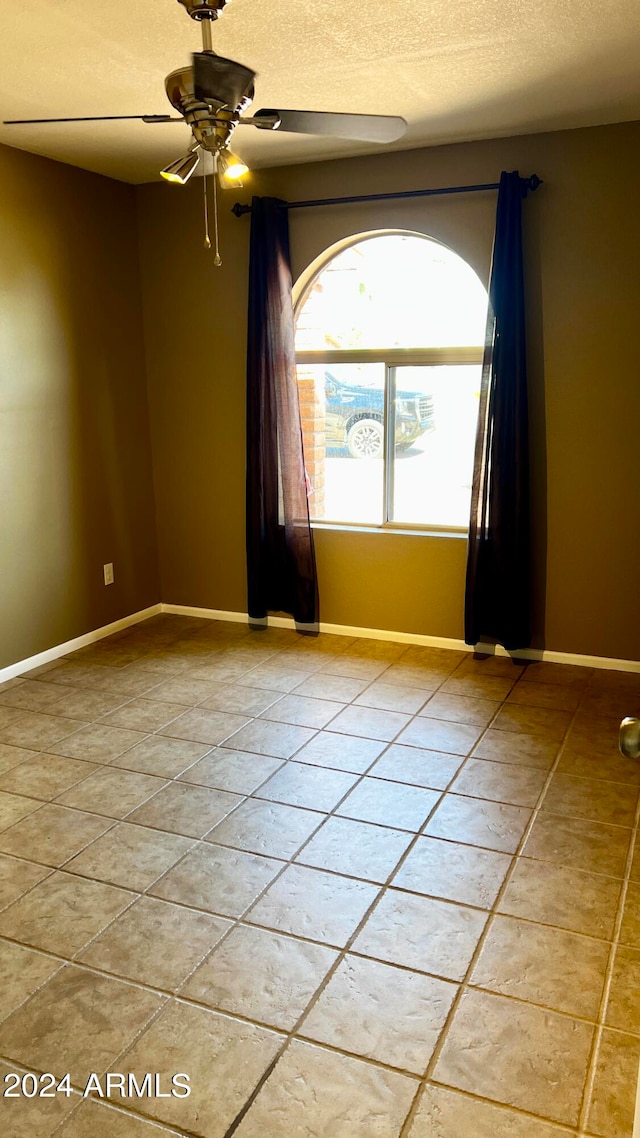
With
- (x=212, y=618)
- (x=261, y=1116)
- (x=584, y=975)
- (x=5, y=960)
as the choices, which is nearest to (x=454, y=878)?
(x=584, y=975)

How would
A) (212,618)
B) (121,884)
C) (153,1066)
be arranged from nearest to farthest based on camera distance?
(153,1066)
(121,884)
(212,618)

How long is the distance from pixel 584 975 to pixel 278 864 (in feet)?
2.94

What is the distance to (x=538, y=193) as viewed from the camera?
367 cm

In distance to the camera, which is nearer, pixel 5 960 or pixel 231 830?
pixel 5 960

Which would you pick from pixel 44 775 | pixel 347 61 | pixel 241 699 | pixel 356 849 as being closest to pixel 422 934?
pixel 356 849

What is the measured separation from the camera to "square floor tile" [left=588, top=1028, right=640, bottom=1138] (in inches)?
62.3

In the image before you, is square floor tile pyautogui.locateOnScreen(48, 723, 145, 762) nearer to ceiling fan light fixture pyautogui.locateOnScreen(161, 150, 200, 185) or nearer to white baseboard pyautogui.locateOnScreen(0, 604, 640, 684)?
white baseboard pyautogui.locateOnScreen(0, 604, 640, 684)

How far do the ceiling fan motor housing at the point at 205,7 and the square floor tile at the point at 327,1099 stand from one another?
2342mm

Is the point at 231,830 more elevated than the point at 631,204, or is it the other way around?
the point at 631,204

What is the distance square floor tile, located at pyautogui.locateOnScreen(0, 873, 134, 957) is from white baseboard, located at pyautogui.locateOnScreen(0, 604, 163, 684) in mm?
1792

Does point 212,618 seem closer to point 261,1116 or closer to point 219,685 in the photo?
point 219,685

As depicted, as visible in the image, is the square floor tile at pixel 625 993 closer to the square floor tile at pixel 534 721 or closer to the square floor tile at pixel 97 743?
the square floor tile at pixel 534 721

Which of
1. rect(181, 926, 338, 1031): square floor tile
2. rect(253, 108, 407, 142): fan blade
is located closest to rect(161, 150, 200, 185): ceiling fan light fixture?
rect(253, 108, 407, 142): fan blade

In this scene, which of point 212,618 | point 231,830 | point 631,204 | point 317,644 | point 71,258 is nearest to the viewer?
point 231,830
